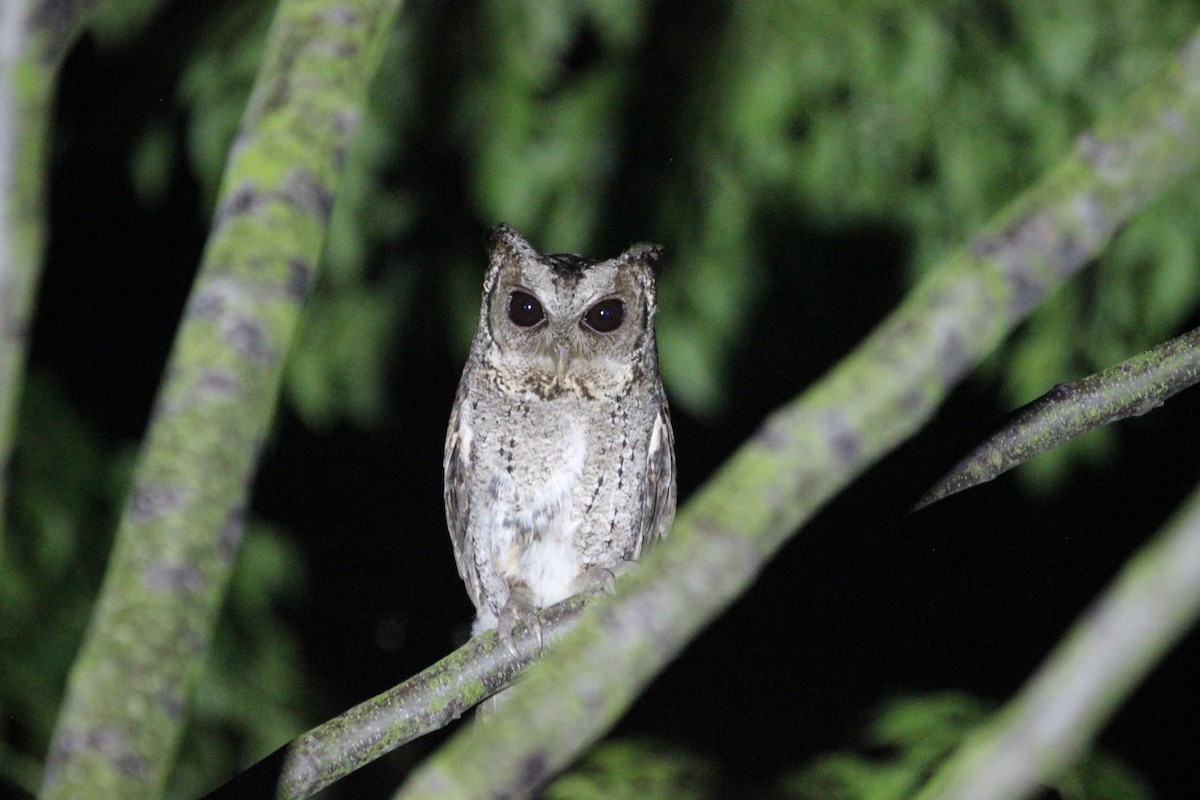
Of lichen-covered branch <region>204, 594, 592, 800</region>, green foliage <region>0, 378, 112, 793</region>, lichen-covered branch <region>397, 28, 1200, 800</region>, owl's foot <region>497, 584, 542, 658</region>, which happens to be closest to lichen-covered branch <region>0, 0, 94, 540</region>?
lichen-covered branch <region>397, 28, 1200, 800</region>

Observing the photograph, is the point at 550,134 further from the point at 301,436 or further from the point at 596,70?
the point at 301,436

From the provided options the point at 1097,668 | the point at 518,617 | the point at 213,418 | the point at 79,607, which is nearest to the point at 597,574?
the point at 518,617

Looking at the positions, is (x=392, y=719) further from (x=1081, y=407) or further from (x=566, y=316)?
(x=566, y=316)

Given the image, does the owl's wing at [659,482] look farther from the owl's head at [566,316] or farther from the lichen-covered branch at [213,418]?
the lichen-covered branch at [213,418]

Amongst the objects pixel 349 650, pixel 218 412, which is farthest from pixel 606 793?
pixel 349 650

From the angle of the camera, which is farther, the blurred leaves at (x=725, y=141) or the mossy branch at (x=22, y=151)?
the blurred leaves at (x=725, y=141)

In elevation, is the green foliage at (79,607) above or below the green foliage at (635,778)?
above

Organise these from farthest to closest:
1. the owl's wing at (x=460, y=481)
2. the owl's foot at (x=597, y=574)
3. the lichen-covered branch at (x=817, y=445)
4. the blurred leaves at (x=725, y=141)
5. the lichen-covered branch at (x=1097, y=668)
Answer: the blurred leaves at (x=725, y=141) → the owl's wing at (x=460, y=481) → the owl's foot at (x=597, y=574) → the lichen-covered branch at (x=817, y=445) → the lichen-covered branch at (x=1097, y=668)

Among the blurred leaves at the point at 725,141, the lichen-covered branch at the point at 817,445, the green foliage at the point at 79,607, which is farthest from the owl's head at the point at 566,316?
the lichen-covered branch at the point at 817,445
